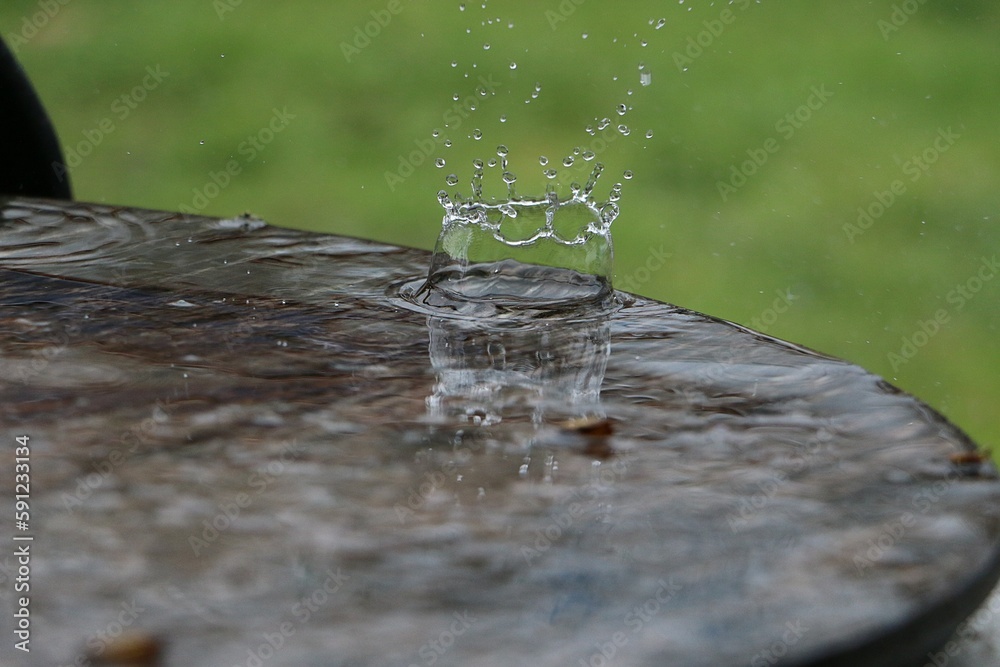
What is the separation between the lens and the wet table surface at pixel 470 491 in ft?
3.15

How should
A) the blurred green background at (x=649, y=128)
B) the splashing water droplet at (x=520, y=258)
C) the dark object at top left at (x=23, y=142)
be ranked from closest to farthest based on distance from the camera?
1. the splashing water droplet at (x=520, y=258)
2. the dark object at top left at (x=23, y=142)
3. the blurred green background at (x=649, y=128)

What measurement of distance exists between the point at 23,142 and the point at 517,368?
5.42 feet

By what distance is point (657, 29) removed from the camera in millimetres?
6801

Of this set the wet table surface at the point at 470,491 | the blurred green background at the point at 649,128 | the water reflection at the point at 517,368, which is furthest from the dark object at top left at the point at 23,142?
the blurred green background at the point at 649,128

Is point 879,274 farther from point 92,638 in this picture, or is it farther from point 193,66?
point 92,638

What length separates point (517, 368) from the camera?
1.56 meters

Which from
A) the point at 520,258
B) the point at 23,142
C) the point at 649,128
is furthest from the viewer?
the point at 649,128

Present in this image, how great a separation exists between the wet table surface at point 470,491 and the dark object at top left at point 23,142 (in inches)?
41.0

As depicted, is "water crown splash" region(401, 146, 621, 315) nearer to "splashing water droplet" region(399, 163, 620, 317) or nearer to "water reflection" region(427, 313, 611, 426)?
"splashing water droplet" region(399, 163, 620, 317)

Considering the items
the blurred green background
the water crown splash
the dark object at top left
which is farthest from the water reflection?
the blurred green background

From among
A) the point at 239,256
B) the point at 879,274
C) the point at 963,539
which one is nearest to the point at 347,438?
the point at 963,539

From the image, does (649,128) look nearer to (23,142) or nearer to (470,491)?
(23,142)

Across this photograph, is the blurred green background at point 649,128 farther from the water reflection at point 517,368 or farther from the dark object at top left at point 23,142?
the water reflection at point 517,368

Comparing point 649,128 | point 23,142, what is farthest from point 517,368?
point 649,128
